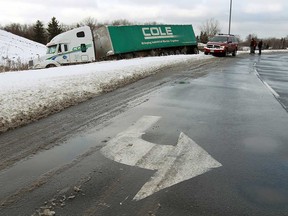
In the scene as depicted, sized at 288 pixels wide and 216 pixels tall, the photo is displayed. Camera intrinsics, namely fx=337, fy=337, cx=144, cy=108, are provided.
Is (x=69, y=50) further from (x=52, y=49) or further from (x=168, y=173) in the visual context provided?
(x=168, y=173)

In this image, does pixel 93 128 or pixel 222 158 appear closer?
pixel 222 158

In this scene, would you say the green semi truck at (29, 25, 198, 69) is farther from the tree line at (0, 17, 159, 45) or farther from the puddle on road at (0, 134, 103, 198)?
the tree line at (0, 17, 159, 45)

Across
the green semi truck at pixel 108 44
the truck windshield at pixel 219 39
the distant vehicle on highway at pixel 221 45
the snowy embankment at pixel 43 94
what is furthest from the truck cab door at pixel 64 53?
the truck windshield at pixel 219 39

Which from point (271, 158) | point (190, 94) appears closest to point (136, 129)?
point (271, 158)

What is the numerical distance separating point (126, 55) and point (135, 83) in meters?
18.4

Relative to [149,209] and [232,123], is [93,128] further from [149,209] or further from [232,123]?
[149,209]

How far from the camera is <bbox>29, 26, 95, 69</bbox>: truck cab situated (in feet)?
89.6

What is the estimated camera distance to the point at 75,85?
39.3 feet

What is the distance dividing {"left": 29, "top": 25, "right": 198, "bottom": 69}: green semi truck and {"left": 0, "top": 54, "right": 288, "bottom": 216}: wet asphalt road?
20.6 m

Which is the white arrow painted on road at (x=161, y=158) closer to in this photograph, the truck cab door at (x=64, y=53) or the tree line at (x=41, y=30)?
the truck cab door at (x=64, y=53)

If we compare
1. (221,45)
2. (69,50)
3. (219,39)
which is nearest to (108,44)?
(69,50)

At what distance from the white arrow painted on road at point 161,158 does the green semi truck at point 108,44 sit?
22230mm

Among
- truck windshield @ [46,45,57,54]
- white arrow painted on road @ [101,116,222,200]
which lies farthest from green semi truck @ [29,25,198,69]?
white arrow painted on road @ [101,116,222,200]

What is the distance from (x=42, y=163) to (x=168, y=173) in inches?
75.6
